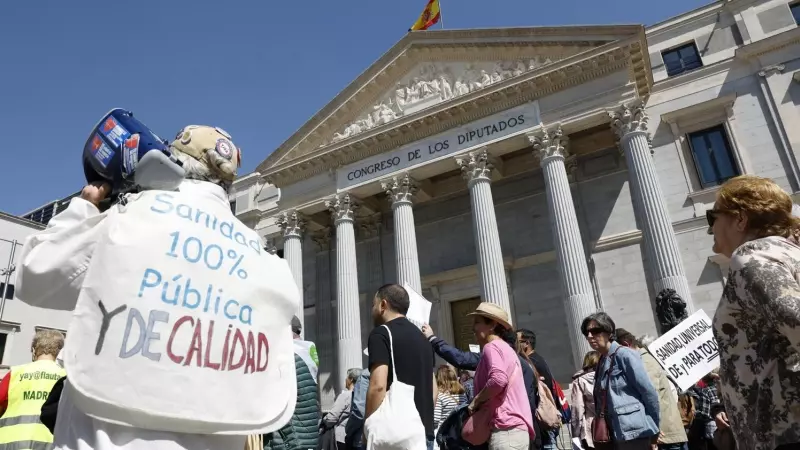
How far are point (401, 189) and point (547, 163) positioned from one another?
5.34 metres

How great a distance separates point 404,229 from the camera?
59.6 ft

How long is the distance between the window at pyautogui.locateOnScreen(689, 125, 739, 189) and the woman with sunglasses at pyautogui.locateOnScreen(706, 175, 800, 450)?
17.1 meters

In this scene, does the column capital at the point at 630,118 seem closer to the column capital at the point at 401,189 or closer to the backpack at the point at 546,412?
the column capital at the point at 401,189

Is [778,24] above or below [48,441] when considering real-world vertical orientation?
above

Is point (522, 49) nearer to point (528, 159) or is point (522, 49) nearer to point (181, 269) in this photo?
point (528, 159)

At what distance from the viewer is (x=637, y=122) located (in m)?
15.7

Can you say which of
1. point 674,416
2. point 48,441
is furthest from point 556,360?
point 48,441

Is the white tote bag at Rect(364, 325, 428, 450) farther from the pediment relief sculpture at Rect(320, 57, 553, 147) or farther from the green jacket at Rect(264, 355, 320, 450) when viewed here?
the pediment relief sculpture at Rect(320, 57, 553, 147)

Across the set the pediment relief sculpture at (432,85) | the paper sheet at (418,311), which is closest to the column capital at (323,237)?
the pediment relief sculpture at (432,85)

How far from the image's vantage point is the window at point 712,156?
1709 cm

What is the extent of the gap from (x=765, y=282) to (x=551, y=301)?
16842 mm

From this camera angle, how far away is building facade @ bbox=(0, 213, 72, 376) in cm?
2253

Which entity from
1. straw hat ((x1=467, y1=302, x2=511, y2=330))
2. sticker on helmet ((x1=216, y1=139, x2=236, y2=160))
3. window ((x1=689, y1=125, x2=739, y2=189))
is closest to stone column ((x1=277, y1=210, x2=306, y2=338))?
window ((x1=689, y1=125, x2=739, y2=189))

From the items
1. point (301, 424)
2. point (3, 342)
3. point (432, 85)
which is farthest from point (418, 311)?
point (3, 342)
